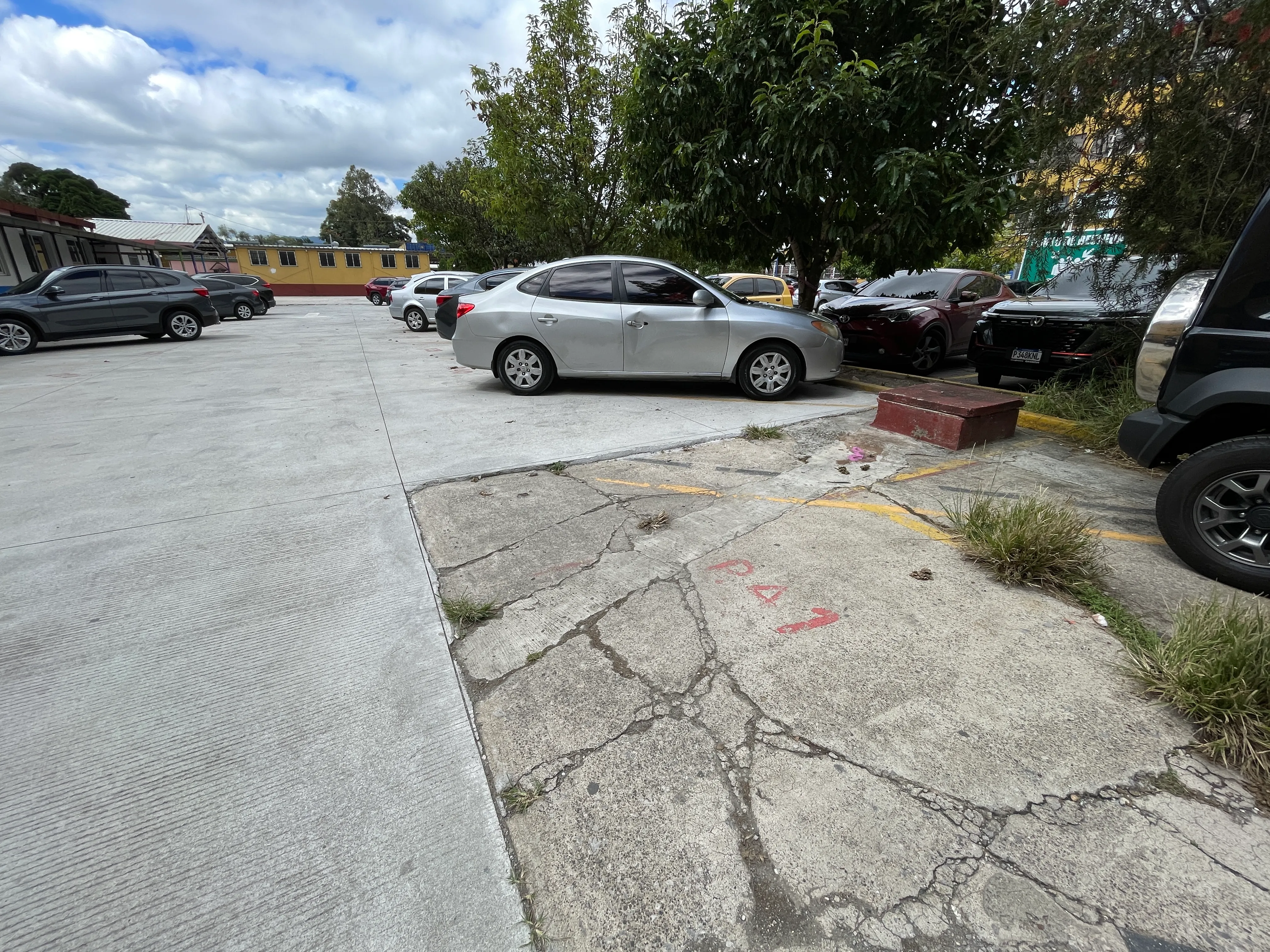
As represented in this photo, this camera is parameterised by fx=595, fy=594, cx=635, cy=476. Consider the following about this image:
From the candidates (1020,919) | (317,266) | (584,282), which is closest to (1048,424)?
(584,282)

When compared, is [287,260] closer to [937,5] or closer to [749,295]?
[749,295]

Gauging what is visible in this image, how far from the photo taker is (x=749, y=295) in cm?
1462

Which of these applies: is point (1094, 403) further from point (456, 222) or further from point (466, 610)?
point (456, 222)

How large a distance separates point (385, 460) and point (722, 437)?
303cm

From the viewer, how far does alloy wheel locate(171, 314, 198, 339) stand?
1427 cm

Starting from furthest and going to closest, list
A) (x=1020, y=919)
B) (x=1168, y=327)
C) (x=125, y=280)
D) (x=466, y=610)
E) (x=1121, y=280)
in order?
(x=125, y=280) → (x=1121, y=280) → (x=1168, y=327) → (x=466, y=610) → (x=1020, y=919)

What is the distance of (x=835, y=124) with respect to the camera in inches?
258

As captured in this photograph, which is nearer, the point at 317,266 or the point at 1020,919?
the point at 1020,919

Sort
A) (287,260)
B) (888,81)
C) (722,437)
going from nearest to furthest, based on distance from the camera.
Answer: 1. (722,437)
2. (888,81)
3. (287,260)

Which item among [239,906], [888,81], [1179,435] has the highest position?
[888,81]

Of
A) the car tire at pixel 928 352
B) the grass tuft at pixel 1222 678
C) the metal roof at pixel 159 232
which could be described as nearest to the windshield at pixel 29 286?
the car tire at pixel 928 352

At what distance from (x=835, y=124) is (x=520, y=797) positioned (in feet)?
23.7

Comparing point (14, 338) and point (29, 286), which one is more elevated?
point (29, 286)

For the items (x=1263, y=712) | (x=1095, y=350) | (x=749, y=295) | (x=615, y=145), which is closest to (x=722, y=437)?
(x=1263, y=712)
